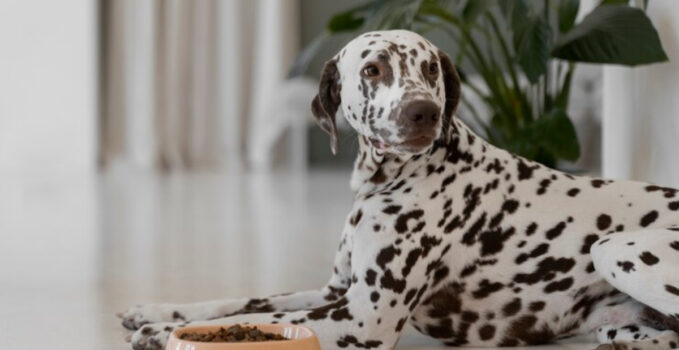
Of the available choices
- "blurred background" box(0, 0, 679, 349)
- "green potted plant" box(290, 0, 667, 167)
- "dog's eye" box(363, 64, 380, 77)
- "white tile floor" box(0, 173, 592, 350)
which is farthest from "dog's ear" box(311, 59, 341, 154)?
"green potted plant" box(290, 0, 667, 167)

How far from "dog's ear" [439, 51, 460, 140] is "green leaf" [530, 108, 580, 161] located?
1.32 meters

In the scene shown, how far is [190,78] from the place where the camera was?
11.0 meters

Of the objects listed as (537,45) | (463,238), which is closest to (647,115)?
(537,45)

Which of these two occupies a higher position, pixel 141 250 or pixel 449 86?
pixel 449 86

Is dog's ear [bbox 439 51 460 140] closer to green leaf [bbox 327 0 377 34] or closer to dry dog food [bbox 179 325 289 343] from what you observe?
dry dog food [bbox 179 325 289 343]

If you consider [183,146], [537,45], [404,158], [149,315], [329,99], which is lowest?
[183,146]

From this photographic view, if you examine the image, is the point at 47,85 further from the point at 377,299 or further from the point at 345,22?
the point at 377,299

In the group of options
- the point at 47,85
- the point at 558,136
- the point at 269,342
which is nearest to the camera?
the point at 269,342

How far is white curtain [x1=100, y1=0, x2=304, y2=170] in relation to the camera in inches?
420

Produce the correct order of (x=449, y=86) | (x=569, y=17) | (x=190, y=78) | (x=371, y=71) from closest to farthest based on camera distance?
1. (x=371, y=71)
2. (x=449, y=86)
3. (x=569, y=17)
4. (x=190, y=78)

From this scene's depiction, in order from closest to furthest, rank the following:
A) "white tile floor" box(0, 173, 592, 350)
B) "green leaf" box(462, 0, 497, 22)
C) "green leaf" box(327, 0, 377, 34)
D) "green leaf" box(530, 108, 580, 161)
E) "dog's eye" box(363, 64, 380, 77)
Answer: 1. "dog's eye" box(363, 64, 380, 77)
2. "white tile floor" box(0, 173, 592, 350)
3. "green leaf" box(530, 108, 580, 161)
4. "green leaf" box(462, 0, 497, 22)
5. "green leaf" box(327, 0, 377, 34)

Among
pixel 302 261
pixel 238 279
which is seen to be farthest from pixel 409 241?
pixel 302 261

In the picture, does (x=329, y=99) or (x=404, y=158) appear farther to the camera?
(x=329, y=99)

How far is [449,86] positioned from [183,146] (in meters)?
8.57
